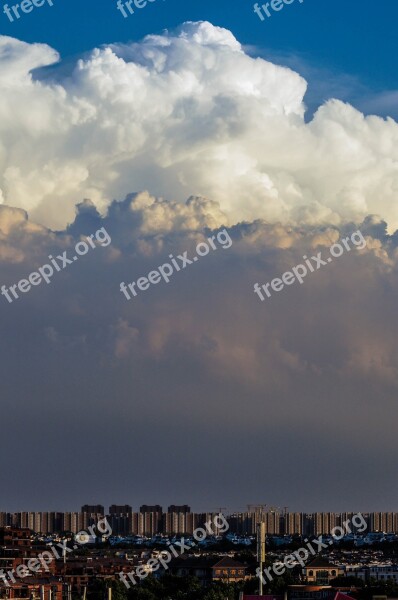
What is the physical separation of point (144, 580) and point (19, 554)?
376 inches

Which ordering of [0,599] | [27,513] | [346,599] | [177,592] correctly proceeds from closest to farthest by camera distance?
[346,599]
[0,599]
[177,592]
[27,513]

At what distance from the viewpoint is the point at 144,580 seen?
57.8m

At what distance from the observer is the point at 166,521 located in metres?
152

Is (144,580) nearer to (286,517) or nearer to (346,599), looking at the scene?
(346,599)

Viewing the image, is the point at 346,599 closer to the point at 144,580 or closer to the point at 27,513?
the point at 144,580

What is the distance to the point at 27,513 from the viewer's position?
145 meters

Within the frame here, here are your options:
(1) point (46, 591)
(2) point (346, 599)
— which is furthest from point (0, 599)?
(2) point (346, 599)

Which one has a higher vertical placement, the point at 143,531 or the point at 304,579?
the point at 143,531

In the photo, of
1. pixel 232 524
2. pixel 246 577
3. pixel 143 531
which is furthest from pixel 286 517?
pixel 246 577

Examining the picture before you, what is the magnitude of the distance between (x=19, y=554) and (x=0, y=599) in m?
17.7

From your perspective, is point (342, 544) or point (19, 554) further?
point (342, 544)

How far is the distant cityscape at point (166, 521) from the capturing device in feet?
477

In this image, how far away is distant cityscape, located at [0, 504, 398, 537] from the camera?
14525 cm

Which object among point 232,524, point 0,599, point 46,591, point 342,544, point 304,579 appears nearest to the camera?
point 0,599
